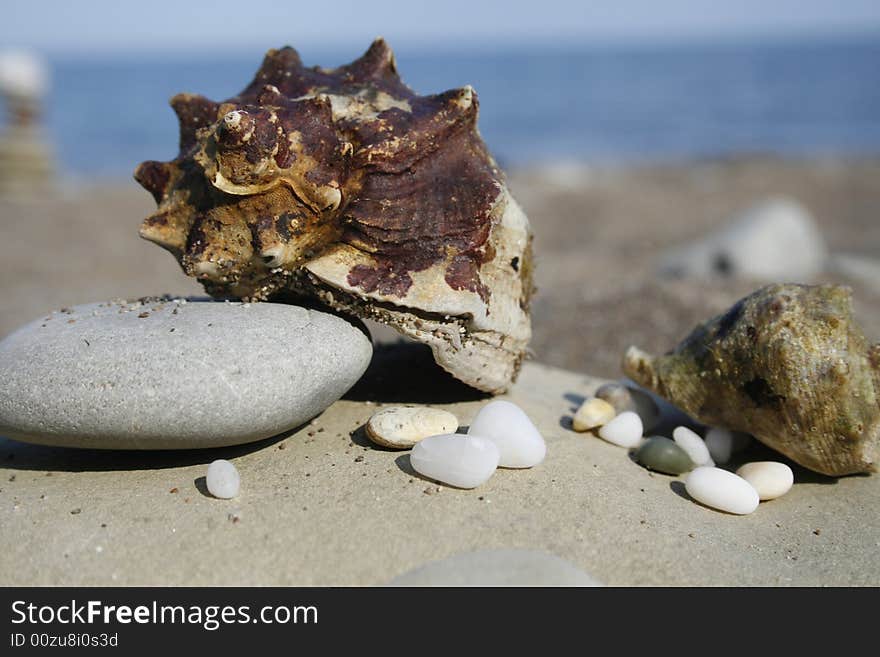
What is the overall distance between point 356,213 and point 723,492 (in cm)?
167

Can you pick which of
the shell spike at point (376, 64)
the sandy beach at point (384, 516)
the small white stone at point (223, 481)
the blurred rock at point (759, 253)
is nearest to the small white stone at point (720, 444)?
the sandy beach at point (384, 516)

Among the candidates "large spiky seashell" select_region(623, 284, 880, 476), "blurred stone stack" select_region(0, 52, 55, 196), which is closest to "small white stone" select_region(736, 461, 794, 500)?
"large spiky seashell" select_region(623, 284, 880, 476)

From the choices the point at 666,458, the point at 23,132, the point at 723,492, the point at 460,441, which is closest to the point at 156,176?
the point at 460,441

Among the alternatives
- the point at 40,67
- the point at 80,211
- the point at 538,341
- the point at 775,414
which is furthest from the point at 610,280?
the point at 40,67

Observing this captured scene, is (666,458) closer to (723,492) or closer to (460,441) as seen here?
(723,492)

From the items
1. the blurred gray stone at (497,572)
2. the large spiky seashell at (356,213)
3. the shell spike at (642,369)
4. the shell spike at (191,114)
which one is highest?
the shell spike at (191,114)

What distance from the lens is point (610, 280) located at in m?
7.40

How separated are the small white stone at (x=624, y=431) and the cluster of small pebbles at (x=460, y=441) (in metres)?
0.53

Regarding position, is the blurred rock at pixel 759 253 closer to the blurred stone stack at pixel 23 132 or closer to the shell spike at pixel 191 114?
the shell spike at pixel 191 114

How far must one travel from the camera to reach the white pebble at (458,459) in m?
2.54

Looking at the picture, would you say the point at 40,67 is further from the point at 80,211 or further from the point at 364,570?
the point at 364,570

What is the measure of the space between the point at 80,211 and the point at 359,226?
379 inches

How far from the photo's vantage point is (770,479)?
288cm

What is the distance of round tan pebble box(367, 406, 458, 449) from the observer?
9.18 ft
